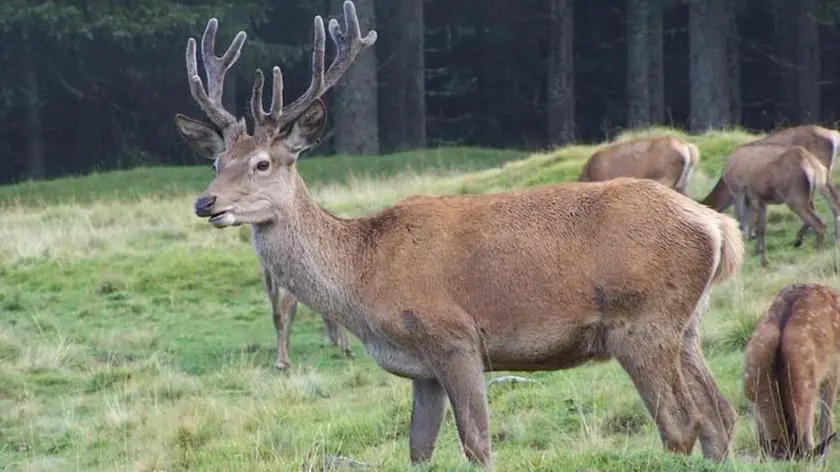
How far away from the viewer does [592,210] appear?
8039 millimetres

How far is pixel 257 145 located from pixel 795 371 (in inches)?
122

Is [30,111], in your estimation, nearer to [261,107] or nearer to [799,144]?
[799,144]

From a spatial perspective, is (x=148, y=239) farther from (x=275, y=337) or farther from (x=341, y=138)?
(x=341, y=138)

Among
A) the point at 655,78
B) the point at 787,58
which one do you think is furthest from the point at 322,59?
the point at 787,58

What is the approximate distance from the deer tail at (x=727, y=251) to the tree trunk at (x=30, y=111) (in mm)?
30397

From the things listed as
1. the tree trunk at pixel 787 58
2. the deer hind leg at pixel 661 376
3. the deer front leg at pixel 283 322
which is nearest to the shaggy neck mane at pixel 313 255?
the deer hind leg at pixel 661 376

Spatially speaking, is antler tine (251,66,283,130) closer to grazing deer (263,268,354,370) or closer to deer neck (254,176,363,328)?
deer neck (254,176,363,328)

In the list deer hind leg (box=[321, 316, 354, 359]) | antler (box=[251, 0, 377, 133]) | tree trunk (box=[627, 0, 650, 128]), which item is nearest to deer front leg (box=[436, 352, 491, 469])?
antler (box=[251, 0, 377, 133])

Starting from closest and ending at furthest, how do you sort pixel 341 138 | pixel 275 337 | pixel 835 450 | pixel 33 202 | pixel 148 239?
1. pixel 835 450
2. pixel 275 337
3. pixel 148 239
4. pixel 33 202
5. pixel 341 138

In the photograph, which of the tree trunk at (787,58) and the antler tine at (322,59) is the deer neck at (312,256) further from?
the tree trunk at (787,58)

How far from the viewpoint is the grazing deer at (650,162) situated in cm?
1845

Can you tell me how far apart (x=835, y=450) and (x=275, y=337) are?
6.97 metres

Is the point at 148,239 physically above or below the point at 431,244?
below

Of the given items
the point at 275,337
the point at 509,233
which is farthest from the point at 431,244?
the point at 275,337
